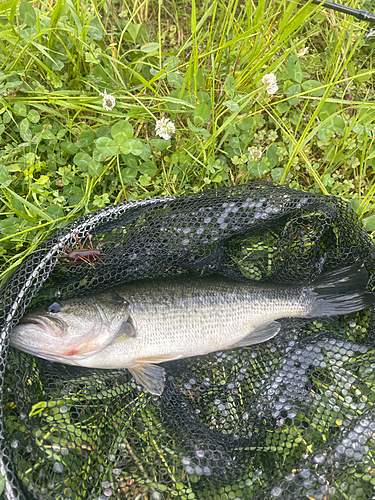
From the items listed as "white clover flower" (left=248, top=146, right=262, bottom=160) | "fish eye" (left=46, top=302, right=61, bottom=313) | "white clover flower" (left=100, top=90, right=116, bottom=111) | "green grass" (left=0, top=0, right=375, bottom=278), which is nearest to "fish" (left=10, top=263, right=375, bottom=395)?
"fish eye" (left=46, top=302, right=61, bottom=313)

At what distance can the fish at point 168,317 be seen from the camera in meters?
2.05

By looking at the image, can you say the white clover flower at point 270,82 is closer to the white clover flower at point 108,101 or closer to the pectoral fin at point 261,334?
the white clover flower at point 108,101

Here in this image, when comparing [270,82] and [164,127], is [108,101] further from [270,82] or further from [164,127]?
[270,82]

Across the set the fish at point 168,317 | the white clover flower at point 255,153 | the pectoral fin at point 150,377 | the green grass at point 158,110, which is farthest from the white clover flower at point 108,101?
the pectoral fin at point 150,377

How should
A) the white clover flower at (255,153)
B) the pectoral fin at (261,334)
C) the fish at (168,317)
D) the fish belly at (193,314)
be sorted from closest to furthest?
1. the fish at (168,317)
2. the fish belly at (193,314)
3. the pectoral fin at (261,334)
4. the white clover flower at (255,153)

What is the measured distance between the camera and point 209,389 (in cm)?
231

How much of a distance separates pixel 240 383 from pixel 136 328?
84 centimetres

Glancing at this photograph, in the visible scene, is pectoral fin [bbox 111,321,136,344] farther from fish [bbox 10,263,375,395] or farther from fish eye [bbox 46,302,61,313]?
fish eye [bbox 46,302,61,313]

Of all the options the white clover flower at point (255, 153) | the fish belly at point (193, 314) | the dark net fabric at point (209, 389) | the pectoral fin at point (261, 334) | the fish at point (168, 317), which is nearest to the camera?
the dark net fabric at point (209, 389)

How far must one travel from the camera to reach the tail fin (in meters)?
2.35

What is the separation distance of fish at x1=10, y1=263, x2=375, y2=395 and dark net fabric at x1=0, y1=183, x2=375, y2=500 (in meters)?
0.11

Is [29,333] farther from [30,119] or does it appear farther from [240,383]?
[30,119]

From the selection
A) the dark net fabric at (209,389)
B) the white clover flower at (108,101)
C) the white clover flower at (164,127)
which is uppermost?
the white clover flower at (108,101)

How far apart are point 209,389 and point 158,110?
2.09 meters
